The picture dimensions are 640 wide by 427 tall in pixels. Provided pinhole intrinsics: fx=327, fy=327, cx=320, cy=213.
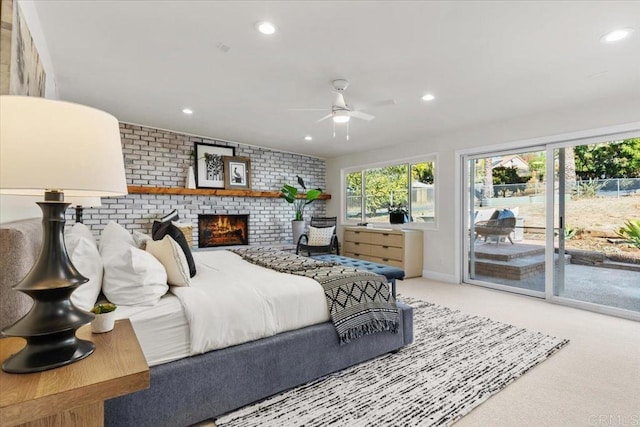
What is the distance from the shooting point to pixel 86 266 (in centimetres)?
158

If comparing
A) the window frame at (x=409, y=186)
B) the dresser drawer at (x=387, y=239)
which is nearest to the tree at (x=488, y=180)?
the window frame at (x=409, y=186)

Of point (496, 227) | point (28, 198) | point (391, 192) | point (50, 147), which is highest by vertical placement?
point (391, 192)

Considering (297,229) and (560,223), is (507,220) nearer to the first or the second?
(560,223)

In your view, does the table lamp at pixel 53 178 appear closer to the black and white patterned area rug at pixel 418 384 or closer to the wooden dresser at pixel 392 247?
the black and white patterned area rug at pixel 418 384

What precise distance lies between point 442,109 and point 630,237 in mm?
2398

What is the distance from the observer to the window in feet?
17.8

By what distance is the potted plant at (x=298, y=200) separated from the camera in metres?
6.19

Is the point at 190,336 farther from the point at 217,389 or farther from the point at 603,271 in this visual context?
the point at 603,271

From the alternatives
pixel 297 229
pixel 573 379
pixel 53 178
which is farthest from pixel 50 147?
pixel 297 229

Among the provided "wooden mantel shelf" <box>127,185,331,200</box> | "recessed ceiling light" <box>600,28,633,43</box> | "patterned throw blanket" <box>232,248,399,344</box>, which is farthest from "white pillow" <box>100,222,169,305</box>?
"wooden mantel shelf" <box>127,185,331,200</box>

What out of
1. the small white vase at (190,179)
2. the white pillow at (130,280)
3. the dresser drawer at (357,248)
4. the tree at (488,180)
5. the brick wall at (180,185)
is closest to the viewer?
the white pillow at (130,280)

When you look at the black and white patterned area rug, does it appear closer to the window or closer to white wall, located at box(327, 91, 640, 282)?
white wall, located at box(327, 91, 640, 282)

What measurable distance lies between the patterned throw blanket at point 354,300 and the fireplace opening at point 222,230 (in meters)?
3.46

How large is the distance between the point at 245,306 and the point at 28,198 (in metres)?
1.23
